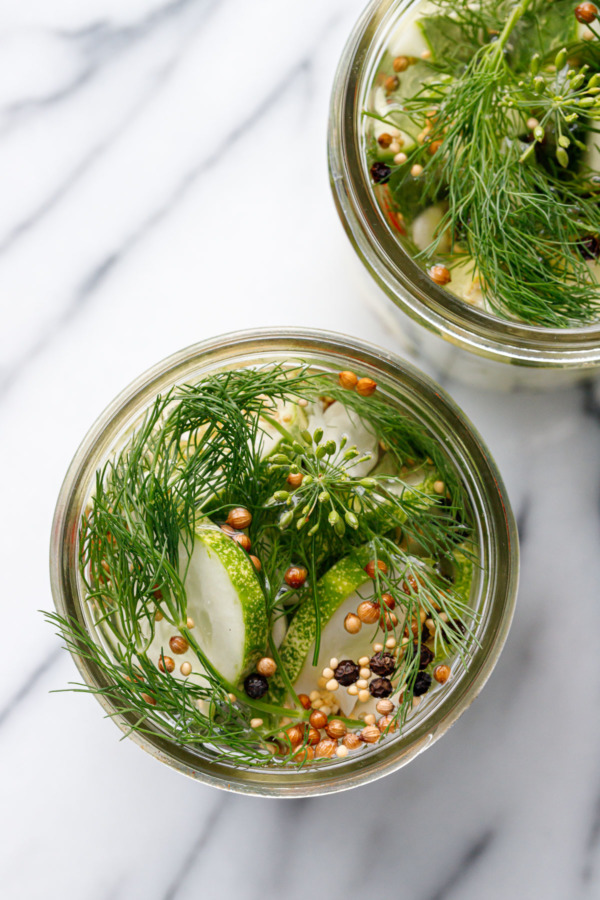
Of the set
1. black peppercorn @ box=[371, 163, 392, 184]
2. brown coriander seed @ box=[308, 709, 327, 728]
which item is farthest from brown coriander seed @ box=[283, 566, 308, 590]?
black peppercorn @ box=[371, 163, 392, 184]

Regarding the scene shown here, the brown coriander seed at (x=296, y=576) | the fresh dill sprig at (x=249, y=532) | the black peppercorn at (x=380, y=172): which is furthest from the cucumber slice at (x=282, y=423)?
the black peppercorn at (x=380, y=172)

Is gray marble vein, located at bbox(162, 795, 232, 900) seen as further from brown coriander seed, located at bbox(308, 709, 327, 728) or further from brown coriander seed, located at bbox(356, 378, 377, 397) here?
brown coriander seed, located at bbox(356, 378, 377, 397)

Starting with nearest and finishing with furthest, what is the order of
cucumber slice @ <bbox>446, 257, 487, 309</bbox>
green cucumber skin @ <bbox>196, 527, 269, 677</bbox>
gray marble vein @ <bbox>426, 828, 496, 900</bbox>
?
green cucumber skin @ <bbox>196, 527, 269, 677</bbox> → cucumber slice @ <bbox>446, 257, 487, 309</bbox> → gray marble vein @ <bbox>426, 828, 496, 900</bbox>

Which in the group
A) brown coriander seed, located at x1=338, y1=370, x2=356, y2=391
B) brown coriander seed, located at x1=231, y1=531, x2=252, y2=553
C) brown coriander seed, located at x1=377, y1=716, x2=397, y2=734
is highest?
brown coriander seed, located at x1=338, y1=370, x2=356, y2=391

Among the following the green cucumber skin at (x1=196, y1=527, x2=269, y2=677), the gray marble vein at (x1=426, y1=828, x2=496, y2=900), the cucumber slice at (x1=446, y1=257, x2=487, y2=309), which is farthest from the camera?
the gray marble vein at (x1=426, y1=828, x2=496, y2=900)

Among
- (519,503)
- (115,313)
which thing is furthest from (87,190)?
(519,503)

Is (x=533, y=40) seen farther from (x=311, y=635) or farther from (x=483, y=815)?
(x=483, y=815)
